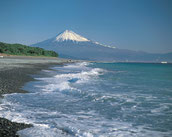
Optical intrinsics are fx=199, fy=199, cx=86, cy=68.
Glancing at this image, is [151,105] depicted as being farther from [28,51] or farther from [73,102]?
[28,51]

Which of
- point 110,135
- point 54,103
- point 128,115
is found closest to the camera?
point 110,135

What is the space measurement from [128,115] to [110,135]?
2779 mm

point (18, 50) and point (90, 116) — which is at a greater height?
point (18, 50)

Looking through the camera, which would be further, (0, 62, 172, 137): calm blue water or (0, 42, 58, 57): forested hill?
(0, 42, 58, 57): forested hill

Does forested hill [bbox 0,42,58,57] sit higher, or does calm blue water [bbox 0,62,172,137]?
forested hill [bbox 0,42,58,57]

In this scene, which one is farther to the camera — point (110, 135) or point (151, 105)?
point (151, 105)

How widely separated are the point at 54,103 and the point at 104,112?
2.99 meters

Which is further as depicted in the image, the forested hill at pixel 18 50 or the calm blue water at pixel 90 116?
the forested hill at pixel 18 50

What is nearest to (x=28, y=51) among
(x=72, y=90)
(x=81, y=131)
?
(x=72, y=90)

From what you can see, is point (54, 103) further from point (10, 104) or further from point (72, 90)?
point (72, 90)

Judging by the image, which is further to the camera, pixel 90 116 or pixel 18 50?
pixel 18 50

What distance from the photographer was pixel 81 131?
677cm

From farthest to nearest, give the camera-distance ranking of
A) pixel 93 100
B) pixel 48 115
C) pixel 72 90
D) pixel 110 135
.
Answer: pixel 72 90, pixel 93 100, pixel 48 115, pixel 110 135

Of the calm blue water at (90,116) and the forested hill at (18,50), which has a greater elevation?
the forested hill at (18,50)
